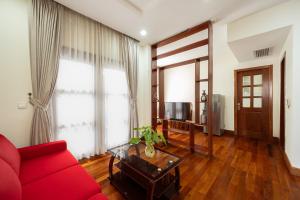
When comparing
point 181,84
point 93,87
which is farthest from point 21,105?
point 181,84

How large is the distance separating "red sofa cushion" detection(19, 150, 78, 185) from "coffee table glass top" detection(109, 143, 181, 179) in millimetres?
607

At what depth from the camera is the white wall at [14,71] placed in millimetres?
1795

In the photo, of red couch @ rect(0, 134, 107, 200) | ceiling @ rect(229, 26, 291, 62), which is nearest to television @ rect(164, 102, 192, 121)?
ceiling @ rect(229, 26, 291, 62)

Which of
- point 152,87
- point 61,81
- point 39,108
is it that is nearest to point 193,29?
point 152,87

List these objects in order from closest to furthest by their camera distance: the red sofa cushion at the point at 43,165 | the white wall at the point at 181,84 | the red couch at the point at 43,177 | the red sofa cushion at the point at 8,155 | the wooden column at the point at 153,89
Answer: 1. the red couch at the point at 43,177
2. the red sofa cushion at the point at 8,155
3. the red sofa cushion at the point at 43,165
4. the wooden column at the point at 153,89
5. the white wall at the point at 181,84

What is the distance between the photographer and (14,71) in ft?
6.12

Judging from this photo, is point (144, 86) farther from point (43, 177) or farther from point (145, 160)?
point (43, 177)

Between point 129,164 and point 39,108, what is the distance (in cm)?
164

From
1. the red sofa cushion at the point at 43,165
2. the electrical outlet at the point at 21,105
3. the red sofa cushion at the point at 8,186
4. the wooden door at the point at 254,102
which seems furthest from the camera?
the wooden door at the point at 254,102

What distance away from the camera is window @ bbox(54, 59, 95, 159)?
7.54ft

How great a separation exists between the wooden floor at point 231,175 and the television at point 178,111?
3.24ft

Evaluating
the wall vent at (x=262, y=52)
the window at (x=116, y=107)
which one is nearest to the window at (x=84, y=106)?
the window at (x=116, y=107)

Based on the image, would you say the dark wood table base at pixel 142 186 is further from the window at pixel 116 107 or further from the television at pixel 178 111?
the television at pixel 178 111

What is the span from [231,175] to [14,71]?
3.62m
